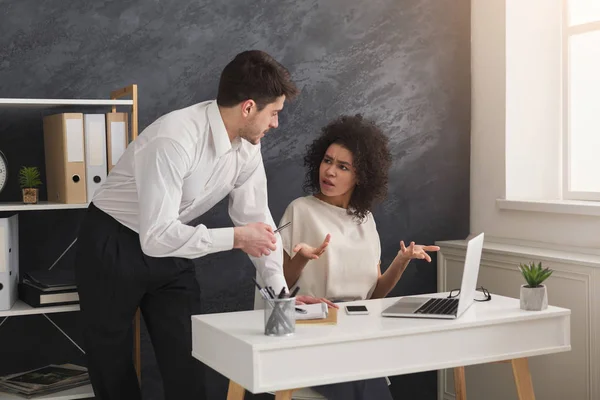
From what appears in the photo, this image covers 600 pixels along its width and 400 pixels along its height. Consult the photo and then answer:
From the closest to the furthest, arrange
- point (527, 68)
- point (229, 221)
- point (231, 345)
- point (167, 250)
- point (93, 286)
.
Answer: point (231, 345) < point (167, 250) < point (93, 286) < point (229, 221) < point (527, 68)

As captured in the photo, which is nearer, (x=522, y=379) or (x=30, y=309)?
(x=522, y=379)

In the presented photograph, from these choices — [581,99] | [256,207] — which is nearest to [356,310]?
[256,207]

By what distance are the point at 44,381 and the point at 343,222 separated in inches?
50.4

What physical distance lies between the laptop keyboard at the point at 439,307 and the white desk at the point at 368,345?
2.5 inches

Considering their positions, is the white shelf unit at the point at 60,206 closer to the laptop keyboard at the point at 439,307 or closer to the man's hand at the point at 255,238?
the man's hand at the point at 255,238

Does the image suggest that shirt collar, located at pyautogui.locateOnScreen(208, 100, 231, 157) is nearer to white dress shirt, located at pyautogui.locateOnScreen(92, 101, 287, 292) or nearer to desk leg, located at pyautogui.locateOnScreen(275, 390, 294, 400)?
white dress shirt, located at pyautogui.locateOnScreen(92, 101, 287, 292)

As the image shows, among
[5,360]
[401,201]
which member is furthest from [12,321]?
[401,201]

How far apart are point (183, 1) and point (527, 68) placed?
161 centimetres

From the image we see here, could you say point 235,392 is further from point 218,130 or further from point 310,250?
point 218,130

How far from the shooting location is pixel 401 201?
389 cm

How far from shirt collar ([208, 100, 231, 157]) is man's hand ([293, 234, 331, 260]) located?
51 cm

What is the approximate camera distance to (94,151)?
2.93 m

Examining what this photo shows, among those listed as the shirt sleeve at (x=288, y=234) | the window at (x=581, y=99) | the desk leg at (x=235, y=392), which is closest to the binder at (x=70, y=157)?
the shirt sleeve at (x=288, y=234)

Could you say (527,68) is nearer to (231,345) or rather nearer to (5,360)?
(231,345)
